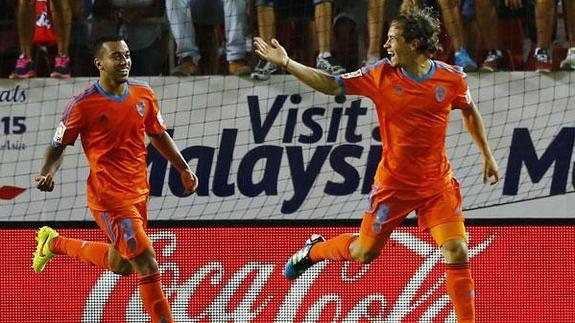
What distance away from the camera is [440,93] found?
285 inches

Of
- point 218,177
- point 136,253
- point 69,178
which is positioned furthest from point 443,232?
point 69,178

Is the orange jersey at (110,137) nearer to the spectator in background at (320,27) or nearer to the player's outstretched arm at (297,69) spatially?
the player's outstretched arm at (297,69)

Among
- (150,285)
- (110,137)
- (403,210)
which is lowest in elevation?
(150,285)

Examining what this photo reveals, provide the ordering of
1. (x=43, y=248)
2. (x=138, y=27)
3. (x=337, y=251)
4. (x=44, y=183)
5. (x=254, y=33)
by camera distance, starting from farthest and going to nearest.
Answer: (x=254, y=33) → (x=138, y=27) → (x=43, y=248) → (x=337, y=251) → (x=44, y=183)

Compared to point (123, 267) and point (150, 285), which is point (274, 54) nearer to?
point (150, 285)

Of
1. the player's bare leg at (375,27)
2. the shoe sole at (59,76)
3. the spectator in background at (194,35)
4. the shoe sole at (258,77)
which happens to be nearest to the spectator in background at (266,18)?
the spectator in background at (194,35)

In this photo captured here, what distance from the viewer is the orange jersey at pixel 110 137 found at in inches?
297

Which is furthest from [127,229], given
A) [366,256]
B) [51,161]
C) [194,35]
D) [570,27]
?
[570,27]

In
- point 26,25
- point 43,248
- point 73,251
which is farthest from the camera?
point 26,25

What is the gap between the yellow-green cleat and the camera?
8508mm

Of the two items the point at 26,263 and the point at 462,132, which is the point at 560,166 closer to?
the point at 462,132

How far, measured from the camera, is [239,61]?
9.15m

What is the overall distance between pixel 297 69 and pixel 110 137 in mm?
1280

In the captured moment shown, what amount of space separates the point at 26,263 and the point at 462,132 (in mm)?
3187
